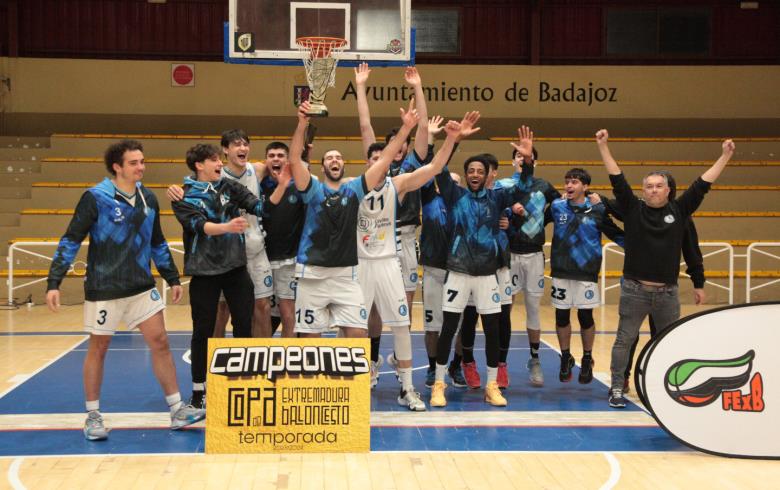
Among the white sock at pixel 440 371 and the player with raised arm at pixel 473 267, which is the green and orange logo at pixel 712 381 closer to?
the player with raised arm at pixel 473 267

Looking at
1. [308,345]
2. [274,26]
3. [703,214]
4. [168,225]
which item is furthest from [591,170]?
[308,345]

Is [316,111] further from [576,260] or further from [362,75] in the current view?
[576,260]

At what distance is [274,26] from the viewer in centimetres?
886

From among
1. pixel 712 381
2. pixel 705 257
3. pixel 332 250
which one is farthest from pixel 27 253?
pixel 712 381

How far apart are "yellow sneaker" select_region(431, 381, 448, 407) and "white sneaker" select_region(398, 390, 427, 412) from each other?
0.10 m

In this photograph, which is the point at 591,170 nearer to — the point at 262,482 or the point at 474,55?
the point at 474,55

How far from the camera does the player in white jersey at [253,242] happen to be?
265 inches

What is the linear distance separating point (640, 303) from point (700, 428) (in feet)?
4.45

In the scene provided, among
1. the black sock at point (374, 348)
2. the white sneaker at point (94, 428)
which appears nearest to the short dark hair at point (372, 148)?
the black sock at point (374, 348)

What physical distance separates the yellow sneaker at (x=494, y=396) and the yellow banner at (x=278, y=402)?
1582mm

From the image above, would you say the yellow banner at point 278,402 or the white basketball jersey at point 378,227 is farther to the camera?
the white basketball jersey at point 378,227

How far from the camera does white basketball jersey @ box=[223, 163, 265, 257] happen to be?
692 centimetres

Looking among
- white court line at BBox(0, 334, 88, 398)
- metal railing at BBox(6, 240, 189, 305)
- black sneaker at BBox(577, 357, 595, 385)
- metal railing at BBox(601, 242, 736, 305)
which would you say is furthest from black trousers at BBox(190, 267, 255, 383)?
metal railing at BBox(601, 242, 736, 305)

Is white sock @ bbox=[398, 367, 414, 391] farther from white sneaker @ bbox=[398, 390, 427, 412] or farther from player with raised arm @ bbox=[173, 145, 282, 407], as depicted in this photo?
player with raised arm @ bbox=[173, 145, 282, 407]
